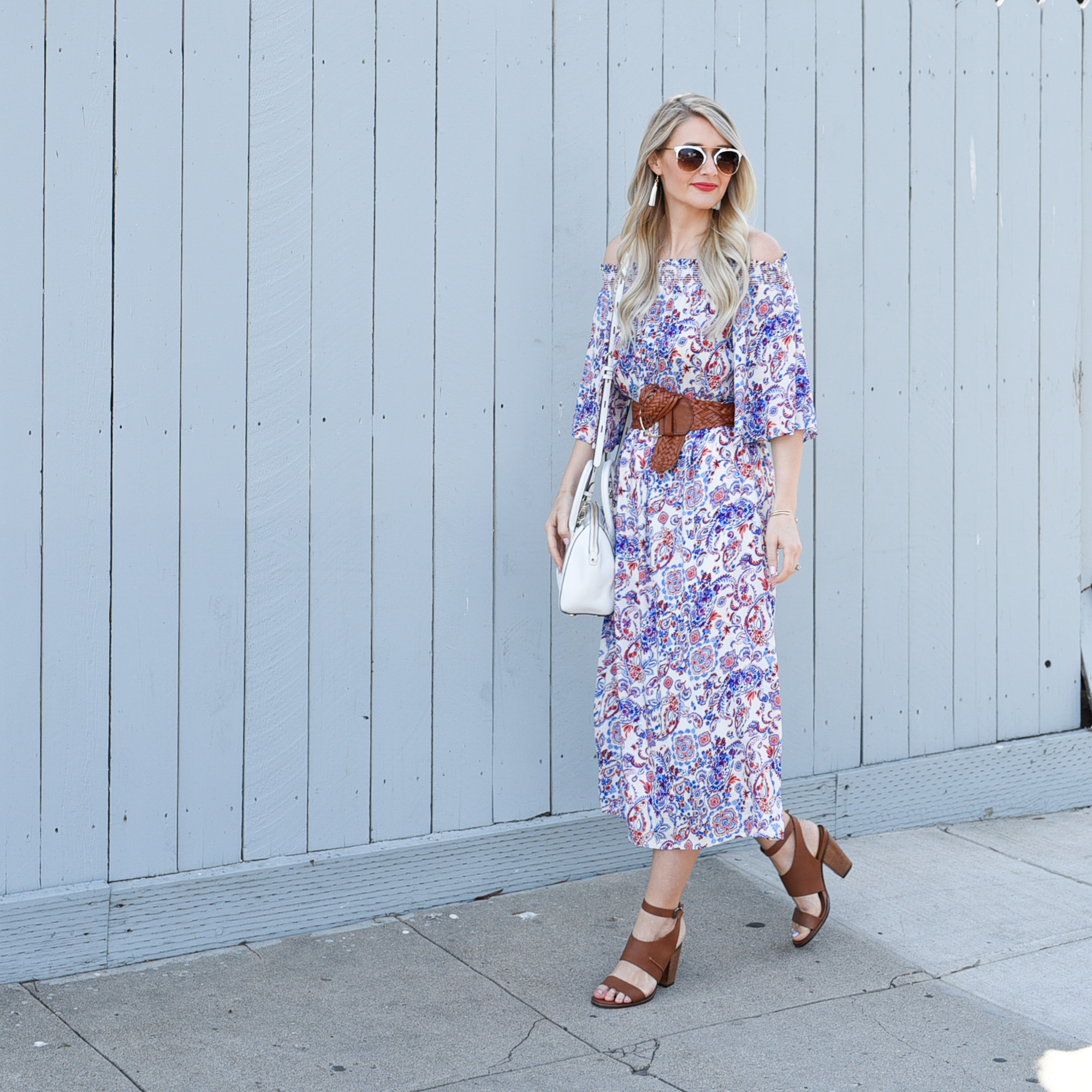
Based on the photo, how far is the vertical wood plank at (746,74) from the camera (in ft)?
12.7

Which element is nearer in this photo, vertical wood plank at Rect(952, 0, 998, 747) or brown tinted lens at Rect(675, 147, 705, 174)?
brown tinted lens at Rect(675, 147, 705, 174)

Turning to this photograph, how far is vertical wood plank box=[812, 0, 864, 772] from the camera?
4.06 meters

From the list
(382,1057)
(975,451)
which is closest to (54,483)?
(382,1057)

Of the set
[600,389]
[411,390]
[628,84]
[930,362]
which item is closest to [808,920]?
[600,389]

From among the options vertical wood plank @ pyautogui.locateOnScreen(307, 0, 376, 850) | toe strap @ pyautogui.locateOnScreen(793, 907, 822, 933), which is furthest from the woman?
vertical wood plank @ pyautogui.locateOnScreen(307, 0, 376, 850)

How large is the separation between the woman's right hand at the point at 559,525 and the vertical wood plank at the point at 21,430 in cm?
114

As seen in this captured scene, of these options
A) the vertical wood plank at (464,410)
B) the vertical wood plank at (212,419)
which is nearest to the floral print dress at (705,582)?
the vertical wood plank at (464,410)

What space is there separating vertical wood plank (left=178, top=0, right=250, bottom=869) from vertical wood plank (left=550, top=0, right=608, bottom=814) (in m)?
0.84

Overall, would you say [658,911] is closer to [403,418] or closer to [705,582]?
[705,582]

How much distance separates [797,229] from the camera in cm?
402

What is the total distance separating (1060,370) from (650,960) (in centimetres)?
256

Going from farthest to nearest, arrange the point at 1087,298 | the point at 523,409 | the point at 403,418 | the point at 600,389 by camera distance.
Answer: the point at 1087,298
the point at 523,409
the point at 403,418
the point at 600,389

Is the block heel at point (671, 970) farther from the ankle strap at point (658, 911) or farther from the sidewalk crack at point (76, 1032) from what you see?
the sidewalk crack at point (76, 1032)

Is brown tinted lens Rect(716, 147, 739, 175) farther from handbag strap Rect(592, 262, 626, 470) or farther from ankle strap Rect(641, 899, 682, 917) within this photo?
ankle strap Rect(641, 899, 682, 917)
